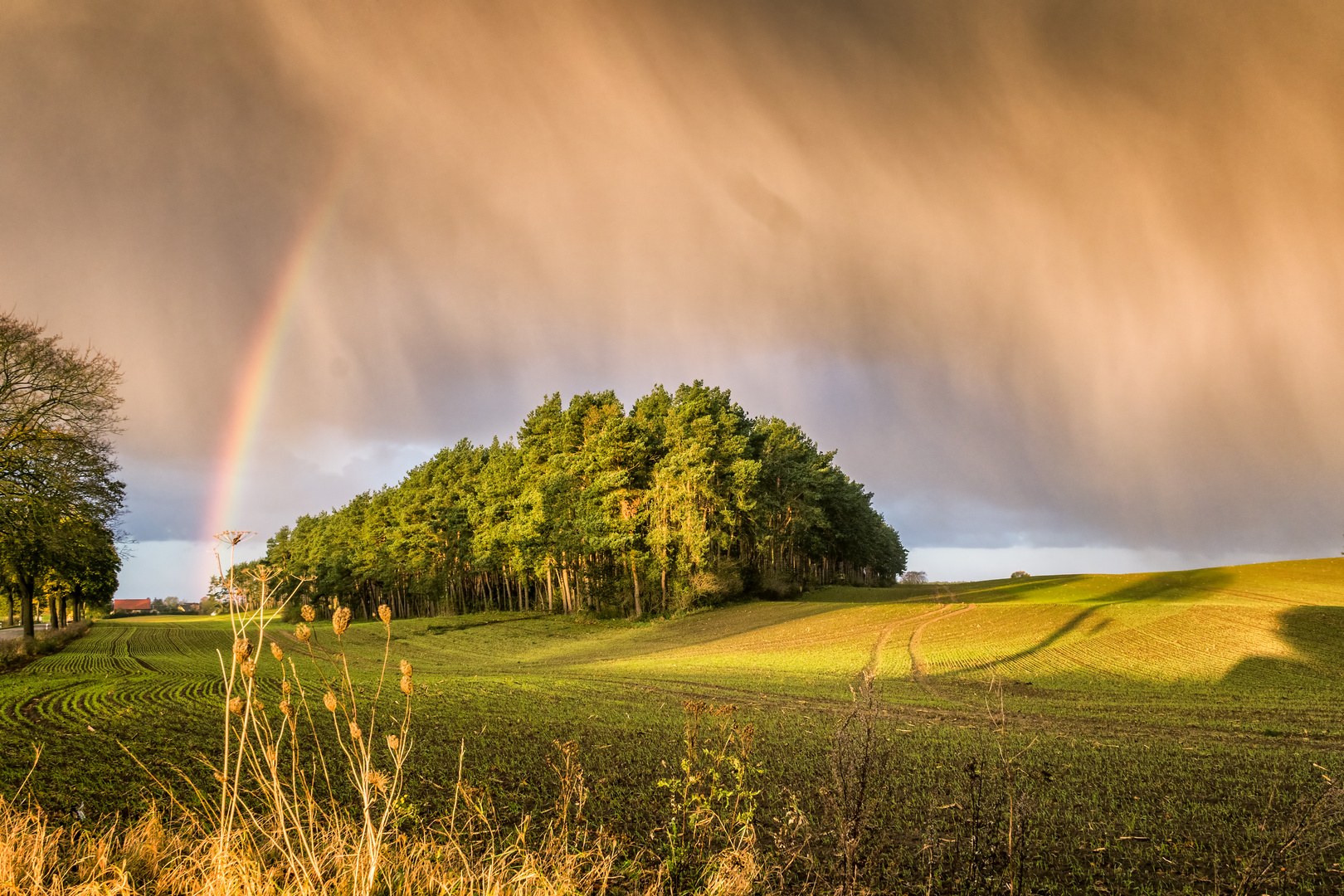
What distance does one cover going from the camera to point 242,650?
3045 millimetres

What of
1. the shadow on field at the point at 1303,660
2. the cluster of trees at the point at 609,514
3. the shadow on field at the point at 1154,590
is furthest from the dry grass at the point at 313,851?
the cluster of trees at the point at 609,514

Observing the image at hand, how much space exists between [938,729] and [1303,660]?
655 inches

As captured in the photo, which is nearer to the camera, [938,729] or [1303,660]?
[938,729]

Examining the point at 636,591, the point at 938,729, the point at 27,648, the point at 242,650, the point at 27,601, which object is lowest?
the point at 636,591

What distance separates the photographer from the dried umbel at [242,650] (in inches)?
Result: 119

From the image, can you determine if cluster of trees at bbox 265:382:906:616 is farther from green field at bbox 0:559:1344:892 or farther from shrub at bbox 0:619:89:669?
green field at bbox 0:559:1344:892

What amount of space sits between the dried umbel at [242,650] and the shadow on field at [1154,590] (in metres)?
30.5

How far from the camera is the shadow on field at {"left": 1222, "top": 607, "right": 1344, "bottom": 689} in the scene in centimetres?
1903

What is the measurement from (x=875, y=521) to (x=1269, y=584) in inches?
2226

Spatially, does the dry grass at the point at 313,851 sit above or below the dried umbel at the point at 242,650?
below

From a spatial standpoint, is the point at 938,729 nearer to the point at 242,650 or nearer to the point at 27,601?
the point at 242,650

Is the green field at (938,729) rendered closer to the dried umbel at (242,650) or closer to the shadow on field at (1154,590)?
the shadow on field at (1154,590)

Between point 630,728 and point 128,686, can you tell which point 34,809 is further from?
point 128,686

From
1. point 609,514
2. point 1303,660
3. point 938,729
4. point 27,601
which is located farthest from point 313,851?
point 27,601
